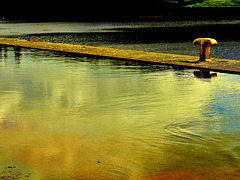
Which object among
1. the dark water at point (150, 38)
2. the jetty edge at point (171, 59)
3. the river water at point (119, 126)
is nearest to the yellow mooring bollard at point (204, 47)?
the jetty edge at point (171, 59)

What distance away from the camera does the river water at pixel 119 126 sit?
582 centimetres

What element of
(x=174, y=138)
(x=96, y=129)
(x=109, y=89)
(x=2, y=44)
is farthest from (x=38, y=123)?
(x=2, y=44)

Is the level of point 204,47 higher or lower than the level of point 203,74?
higher

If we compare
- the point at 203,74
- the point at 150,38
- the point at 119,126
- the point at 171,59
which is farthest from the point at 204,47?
the point at 150,38

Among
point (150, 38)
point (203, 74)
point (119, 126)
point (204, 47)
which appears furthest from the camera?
point (150, 38)

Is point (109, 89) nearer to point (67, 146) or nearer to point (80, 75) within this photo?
point (80, 75)

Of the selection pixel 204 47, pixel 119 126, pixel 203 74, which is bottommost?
pixel 203 74

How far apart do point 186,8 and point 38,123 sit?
487 feet

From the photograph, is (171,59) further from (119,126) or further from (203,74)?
(119,126)

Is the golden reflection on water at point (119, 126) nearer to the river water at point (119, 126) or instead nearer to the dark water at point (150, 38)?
the river water at point (119, 126)

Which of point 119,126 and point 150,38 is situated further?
point 150,38

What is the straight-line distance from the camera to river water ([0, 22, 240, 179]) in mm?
5816

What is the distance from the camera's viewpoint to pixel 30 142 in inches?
273

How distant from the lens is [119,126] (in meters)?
7.88
